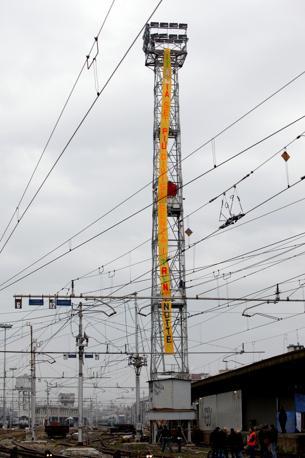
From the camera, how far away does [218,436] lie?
26578 mm

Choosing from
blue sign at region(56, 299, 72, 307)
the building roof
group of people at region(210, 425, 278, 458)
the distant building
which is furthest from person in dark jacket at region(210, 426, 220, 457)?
blue sign at region(56, 299, 72, 307)

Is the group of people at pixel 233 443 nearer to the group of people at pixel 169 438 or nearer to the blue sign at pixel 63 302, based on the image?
the blue sign at pixel 63 302

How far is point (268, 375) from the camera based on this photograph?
4066 centimetres

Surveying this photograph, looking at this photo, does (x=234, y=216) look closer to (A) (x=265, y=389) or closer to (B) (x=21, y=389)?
(A) (x=265, y=389)

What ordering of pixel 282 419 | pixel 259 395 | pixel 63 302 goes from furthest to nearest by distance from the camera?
pixel 259 395 → pixel 282 419 → pixel 63 302

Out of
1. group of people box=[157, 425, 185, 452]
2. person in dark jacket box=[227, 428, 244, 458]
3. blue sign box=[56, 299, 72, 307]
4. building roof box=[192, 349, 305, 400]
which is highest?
blue sign box=[56, 299, 72, 307]

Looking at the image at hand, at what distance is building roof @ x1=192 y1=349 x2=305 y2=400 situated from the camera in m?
35.1

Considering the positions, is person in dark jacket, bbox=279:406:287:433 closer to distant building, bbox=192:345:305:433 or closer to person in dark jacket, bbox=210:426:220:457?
distant building, bbox=192:345:305:433

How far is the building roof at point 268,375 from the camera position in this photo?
1380 inches

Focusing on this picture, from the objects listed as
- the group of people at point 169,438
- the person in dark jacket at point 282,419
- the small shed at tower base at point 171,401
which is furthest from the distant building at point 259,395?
the group of people at point 169,438

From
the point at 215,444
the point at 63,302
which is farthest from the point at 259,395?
the point at 215,444

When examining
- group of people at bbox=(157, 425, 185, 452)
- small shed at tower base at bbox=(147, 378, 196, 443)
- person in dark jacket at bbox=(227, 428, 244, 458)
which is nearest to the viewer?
person in dark jacket at bbox=(227, 428, 244, 458)

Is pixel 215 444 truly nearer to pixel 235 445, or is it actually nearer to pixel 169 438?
pixel 235 445

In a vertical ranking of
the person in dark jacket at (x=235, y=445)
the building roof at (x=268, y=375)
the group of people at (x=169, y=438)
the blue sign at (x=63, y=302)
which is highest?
the blue sign at (x=63, y=302)
